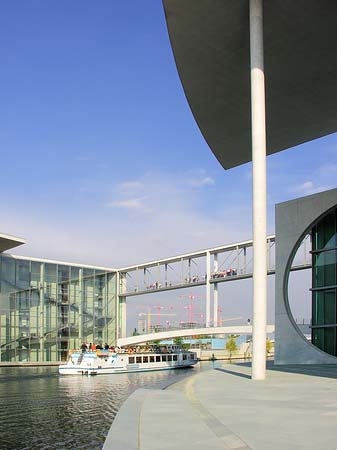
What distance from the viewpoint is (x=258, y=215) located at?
1759 cm

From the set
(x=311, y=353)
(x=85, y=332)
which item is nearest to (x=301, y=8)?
(x=311, y=353)

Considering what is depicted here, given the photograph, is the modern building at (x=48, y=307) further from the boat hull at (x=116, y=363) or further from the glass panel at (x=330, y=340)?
the glass panel at (x=330, y=340)

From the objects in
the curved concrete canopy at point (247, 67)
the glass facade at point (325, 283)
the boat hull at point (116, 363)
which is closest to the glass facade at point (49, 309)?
the boat hull at point (116, 363)

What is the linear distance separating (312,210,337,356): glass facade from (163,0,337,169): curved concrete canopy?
5.14m

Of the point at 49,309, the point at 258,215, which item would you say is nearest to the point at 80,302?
the point at 49,309

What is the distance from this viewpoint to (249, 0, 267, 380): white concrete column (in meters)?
17.3

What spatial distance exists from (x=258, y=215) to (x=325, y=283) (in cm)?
1170

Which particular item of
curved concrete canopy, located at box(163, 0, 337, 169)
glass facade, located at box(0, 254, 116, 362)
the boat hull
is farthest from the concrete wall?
glass facade, located at box(0, 254, 116, 362)

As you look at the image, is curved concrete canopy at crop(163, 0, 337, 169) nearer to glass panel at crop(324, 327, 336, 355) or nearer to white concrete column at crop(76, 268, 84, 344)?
glass panel at crop(324, 327, 336, 355)

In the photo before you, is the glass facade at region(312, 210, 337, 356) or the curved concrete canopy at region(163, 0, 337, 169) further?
the glass facade at region(312, 210, 337, 356)

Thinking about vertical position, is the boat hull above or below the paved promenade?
below

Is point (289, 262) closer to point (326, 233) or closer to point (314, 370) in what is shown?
point (326, 233)

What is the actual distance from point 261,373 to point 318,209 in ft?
41.6

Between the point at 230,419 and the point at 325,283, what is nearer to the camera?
the point at 230,419
